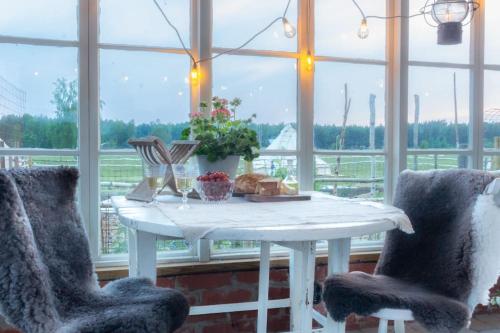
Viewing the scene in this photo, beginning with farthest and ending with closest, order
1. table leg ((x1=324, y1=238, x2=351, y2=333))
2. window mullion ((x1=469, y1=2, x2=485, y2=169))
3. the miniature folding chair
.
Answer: window mullion ((x1=469, y1=2, x2=485, y2=169)) < the miniature folding chair < table leg ((x1=324, y1=238, x2=351, y2=333))

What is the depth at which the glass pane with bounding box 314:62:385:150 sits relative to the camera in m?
2.70

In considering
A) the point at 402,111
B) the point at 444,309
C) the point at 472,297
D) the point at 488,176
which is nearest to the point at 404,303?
the point at 444,309

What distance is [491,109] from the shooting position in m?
3.00

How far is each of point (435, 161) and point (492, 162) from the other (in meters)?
0.45

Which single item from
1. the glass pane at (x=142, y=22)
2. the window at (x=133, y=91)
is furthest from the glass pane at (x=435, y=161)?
the glass pane at (x=142, y=22)

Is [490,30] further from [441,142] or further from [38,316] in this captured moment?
[38,316]

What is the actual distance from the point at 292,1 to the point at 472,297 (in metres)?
1.86

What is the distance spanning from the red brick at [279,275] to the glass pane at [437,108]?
1.09 m

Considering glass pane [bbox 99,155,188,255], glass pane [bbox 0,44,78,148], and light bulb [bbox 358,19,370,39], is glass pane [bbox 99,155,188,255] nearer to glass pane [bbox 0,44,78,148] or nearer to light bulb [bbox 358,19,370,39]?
glass pane [bbox 0,44,78,148]

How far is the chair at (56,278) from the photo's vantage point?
3.73ft

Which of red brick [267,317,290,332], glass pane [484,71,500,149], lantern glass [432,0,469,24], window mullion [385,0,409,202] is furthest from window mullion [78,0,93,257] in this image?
glass pane [484,71,500,149]

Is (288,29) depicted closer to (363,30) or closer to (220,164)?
(363,30)

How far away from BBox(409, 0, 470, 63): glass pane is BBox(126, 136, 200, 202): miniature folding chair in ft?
5.33

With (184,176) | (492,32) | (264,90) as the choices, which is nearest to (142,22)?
(264,90)
